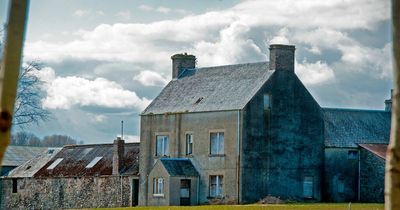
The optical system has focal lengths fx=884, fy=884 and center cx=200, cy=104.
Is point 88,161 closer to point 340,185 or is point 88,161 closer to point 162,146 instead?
point 162,146

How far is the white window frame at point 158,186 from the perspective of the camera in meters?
56.8

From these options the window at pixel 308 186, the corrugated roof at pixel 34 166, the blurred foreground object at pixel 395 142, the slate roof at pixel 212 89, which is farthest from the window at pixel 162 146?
the blurred foreground object at pixel 395 142

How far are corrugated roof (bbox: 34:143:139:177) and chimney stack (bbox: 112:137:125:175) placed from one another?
0.82ft

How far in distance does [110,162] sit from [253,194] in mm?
15669

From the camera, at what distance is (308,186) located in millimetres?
56906

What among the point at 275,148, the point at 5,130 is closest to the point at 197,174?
the point at 275,148

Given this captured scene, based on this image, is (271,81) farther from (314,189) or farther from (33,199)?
(33,199)

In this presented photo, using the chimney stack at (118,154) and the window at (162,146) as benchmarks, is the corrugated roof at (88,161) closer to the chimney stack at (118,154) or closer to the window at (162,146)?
the chimney stack at (118,154)

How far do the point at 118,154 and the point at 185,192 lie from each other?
414 inches

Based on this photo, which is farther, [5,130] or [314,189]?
[314,189]

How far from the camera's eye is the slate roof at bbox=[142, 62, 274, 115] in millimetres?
55906

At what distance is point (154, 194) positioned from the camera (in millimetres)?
57656

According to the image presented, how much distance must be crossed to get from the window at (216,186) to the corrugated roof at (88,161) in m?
8.34

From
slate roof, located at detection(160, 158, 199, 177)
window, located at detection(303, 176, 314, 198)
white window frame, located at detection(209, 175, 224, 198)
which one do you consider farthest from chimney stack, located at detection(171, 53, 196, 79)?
window, located at detection(303, 176, 314, 198)
